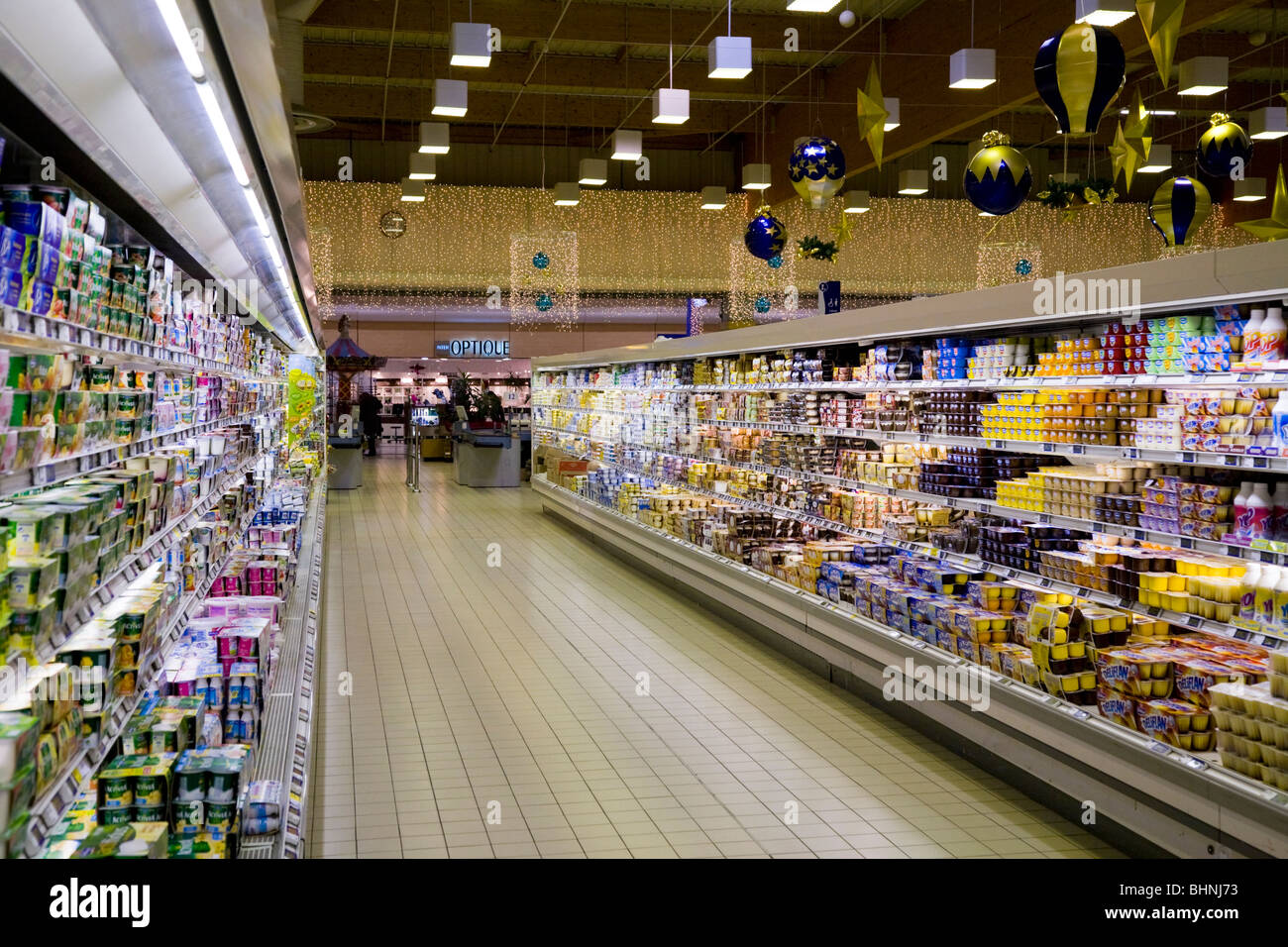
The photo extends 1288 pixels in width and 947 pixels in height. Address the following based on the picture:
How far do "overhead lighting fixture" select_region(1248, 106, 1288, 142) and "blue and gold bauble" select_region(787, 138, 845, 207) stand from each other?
4.35 meters

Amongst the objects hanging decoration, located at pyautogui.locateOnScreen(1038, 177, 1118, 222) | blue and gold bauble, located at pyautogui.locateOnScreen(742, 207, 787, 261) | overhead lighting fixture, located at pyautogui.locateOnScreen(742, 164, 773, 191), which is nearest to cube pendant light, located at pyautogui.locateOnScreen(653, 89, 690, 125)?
blue and gold bauble, located at pyautogui.locateOnScreen(742, 207, 787, 261)

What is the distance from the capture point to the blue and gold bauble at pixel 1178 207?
7.81 m

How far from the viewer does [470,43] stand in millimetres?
8430

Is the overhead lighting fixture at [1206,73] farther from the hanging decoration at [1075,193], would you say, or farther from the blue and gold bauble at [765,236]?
the blue and gold bauble at [765,236]

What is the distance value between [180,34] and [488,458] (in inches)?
624

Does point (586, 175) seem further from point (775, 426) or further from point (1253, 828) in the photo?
point (1253, 828)

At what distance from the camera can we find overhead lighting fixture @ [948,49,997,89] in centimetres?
853

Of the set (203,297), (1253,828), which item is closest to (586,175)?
(203,297)

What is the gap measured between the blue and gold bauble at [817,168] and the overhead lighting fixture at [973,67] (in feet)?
4.55

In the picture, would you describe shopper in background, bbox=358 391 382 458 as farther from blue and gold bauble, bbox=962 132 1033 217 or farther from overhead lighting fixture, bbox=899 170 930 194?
blue and gold bauble, bbox=962 132 1033 217

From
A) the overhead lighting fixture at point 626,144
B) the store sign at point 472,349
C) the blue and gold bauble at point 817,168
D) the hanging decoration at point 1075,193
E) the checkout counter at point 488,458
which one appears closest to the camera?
the blue and gold bauble at point 817,168

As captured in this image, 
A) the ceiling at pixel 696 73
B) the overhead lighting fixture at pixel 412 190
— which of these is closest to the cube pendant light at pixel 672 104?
Answer: the ceiling at pixel 696 73

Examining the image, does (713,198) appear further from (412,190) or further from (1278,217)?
(1278,217)
